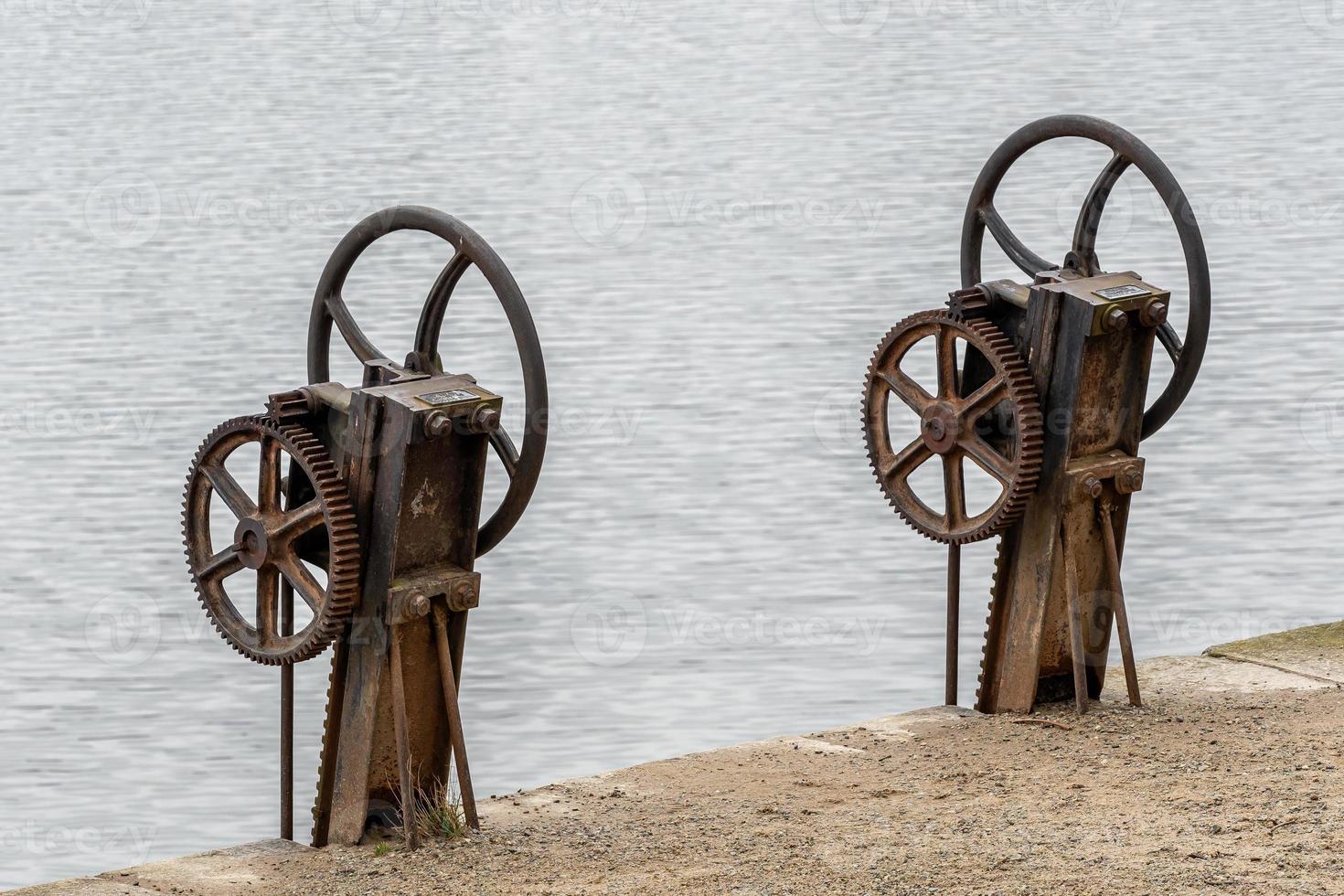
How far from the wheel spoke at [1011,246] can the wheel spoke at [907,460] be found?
71 cm

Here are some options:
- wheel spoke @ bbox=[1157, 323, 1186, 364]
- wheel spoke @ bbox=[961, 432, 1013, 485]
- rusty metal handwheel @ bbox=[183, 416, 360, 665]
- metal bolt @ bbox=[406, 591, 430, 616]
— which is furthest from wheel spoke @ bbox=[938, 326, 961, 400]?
rusty metal handwheel @ bbox=[183, 416, 360, 665]

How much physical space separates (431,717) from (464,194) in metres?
11.2

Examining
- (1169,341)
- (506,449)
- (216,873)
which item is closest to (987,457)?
(1169,341)

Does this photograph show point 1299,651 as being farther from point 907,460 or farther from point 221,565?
point 221,565

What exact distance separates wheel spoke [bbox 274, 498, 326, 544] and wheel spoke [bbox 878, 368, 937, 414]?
1.90 meters

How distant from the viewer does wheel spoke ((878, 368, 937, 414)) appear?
6703 mm

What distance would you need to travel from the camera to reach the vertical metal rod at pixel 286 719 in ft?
19.7

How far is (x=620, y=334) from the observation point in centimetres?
1345

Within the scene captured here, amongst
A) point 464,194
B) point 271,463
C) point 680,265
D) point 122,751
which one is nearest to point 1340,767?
point 271,463

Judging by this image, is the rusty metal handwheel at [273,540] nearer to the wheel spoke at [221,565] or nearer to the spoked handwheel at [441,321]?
the wheel spoke at [221,565]

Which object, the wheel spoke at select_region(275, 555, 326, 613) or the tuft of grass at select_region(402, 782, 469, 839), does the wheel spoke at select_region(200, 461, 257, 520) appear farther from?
the tuft of grass at select_region(402, 782, 469, 839)

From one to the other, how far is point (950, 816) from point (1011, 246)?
2.13 metres

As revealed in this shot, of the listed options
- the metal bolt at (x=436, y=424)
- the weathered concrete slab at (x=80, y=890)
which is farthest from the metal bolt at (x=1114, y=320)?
the weathered concrete slab at (x=80, y=890)

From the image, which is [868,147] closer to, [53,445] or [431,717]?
[53,445]
